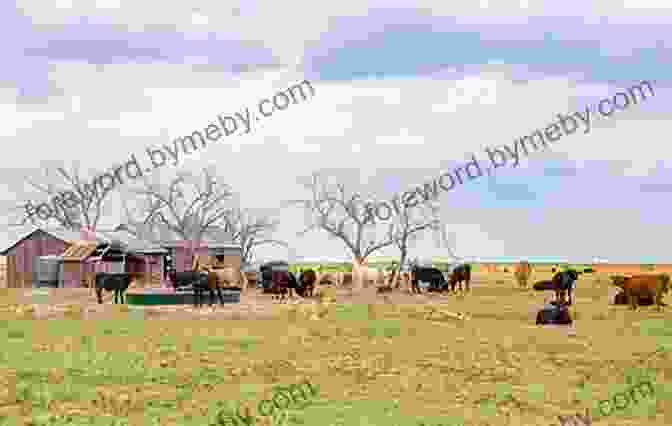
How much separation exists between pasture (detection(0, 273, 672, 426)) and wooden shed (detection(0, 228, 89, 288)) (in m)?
33.6

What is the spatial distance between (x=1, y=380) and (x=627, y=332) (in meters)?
17.2

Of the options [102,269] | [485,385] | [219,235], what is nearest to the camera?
[485,385]

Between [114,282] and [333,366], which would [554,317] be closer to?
[333,366]

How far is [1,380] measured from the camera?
17.1 metres

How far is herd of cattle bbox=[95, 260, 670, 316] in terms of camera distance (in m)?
39.1

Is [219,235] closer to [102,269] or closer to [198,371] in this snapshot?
[102,269]

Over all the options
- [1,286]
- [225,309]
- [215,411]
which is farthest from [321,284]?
[215,411]

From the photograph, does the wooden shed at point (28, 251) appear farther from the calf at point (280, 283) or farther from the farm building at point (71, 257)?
the calf at point (280, 283)

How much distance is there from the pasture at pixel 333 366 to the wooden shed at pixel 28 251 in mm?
33621

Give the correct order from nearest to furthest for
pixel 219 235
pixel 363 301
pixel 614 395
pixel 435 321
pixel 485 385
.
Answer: pixel 614 395 → pixel 485 385 → pixel 435 321 → pixel 363 301 → pixel 219 235

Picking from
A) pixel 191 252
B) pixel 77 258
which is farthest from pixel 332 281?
pixel 77 258

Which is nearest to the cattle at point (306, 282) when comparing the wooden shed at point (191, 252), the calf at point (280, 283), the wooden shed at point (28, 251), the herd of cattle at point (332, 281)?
the herd of cattle at point (332, 281)

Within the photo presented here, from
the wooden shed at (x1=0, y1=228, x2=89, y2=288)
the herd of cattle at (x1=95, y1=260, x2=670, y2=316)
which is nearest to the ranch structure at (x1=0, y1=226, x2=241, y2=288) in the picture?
the wooden shed at (x1=0, y1=228, x2=89, y2=288)

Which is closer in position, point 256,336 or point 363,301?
point 256,336
